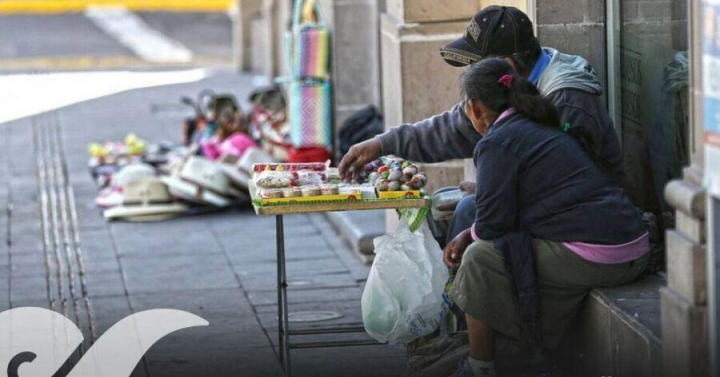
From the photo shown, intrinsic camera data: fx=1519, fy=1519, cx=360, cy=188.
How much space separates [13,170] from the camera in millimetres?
13695

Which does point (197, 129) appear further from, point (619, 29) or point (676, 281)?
point (676, 281)

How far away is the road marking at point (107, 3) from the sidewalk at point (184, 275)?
20.1 metres

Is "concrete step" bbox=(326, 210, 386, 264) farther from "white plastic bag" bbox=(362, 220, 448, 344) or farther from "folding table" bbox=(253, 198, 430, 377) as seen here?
"white plastic bag" bbox=(362, 220, 448, 344)

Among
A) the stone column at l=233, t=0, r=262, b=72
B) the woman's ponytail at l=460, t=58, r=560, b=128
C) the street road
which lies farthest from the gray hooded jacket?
the street road

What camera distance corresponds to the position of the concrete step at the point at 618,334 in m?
5.44

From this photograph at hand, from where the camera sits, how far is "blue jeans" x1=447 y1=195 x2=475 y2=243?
6223 mm

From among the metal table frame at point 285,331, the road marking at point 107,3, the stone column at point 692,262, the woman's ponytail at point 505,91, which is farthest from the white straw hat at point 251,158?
the road marking at point 107,3

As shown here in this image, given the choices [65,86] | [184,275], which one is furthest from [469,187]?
[65,86]

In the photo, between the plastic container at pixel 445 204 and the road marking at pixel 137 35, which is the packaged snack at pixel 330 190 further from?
the road marking at pixel 137 35

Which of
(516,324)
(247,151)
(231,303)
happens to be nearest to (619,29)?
(516,324)

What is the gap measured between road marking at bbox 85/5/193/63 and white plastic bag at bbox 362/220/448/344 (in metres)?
19.6

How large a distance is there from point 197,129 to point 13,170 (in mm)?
1698

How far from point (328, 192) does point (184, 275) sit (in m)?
3.06
